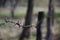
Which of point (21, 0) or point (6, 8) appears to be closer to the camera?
point (6, 8)

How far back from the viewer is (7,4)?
2441cm

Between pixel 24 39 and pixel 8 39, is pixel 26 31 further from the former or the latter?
pixel 8 39

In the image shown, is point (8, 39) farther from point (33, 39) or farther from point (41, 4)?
point (41, 4)

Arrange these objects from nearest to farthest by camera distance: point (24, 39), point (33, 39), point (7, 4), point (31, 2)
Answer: point (24, 39), point (31, 2), point (33, 39), point (7, 4)

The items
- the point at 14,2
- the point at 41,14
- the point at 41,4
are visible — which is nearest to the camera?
the point at 41,14

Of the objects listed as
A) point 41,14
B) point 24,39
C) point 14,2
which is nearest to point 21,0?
point 14,2

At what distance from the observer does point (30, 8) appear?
33.9 feet

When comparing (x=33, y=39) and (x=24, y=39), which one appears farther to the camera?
(x=33, y=39)

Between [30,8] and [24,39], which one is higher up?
[30,8]

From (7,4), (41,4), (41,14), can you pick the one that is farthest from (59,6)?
(41,14)

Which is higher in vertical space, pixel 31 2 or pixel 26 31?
pixel 31 2

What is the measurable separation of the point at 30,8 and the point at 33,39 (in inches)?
71.7

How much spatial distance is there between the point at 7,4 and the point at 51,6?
16.6 metres

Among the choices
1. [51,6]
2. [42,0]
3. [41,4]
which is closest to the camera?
[51,6]
